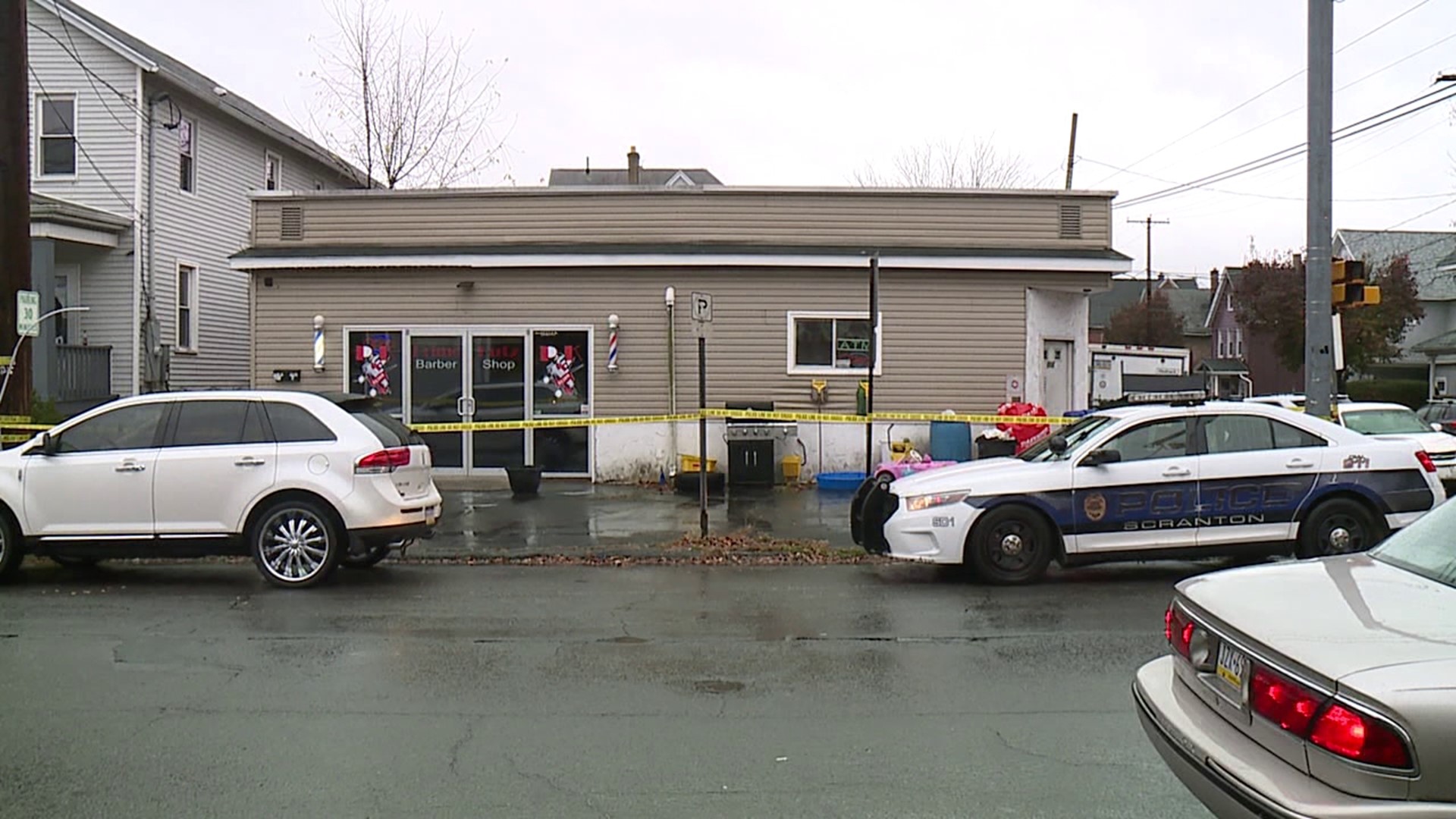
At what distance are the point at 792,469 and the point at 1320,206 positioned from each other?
786 cm

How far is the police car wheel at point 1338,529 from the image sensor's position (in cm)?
1036

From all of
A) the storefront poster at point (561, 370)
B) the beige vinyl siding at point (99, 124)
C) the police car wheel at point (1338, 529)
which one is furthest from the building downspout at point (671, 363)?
the beige vinyl siding at point (99, 124)

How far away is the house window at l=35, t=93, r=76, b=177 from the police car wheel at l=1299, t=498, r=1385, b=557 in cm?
2212

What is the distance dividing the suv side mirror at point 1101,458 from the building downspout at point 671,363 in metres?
8.60

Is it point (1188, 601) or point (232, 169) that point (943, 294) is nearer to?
point (1188, 601)

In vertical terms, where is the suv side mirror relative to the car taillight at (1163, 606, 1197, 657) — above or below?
above

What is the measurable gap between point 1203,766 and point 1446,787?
0.80 m

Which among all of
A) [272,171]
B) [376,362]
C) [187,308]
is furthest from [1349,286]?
[272,171]

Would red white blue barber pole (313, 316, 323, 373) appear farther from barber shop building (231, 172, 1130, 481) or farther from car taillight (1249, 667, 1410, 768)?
car taillight (1249, 667, 1410, 768)

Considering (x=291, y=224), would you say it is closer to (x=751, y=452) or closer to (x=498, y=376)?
(x=498, y=376)

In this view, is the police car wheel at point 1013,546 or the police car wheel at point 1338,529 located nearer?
the police car wheel at point 1013,546

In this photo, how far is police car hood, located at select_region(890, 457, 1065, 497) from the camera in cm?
1012

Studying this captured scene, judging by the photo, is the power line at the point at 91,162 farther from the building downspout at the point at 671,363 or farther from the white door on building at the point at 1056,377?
the white door on building at the point at 1056,377

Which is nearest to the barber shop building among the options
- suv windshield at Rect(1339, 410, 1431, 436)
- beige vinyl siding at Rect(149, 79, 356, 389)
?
suv windshield at Rect(1339, 410, 1431, 436)
